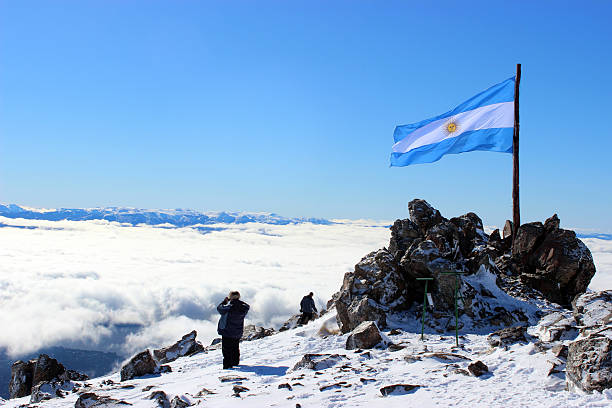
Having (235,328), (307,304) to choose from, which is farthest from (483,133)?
(235,328)

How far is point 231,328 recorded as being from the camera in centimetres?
1241

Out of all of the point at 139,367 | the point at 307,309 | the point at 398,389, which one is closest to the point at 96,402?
the point at 139,367

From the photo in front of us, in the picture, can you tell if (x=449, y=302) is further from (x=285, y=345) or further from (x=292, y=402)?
(x=292, y=402)

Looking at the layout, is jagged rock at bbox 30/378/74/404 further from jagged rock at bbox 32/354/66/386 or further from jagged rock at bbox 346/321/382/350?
jagged rock at bbox 346/321/382/350

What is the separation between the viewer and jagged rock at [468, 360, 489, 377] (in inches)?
347

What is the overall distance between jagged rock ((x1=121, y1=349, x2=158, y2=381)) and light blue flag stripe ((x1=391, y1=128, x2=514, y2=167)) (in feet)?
57.2

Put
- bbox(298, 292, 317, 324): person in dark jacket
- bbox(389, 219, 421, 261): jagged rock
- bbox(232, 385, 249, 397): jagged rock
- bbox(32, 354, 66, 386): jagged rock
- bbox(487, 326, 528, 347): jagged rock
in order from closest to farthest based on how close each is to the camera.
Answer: bbox(232, 385, 249, 397): jagged rock < bbox(487, 326, 528, 347): jagged rock < bbox(32, 354, 66, 386): jagged rock < bbox(389, 219, 421, 261): jagged rock < bbox(298, 292, 317, 324): person in dark jacket

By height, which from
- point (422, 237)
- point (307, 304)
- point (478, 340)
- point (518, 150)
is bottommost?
point (307, 304)

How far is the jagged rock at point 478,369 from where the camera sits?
8805 mm

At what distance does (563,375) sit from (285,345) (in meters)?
9.63

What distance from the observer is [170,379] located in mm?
11844

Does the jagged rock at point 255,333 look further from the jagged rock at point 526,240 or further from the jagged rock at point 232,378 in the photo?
the jagged rock at point 526,240

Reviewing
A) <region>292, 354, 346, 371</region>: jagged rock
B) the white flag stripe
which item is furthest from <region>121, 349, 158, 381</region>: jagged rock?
the white flag stripe

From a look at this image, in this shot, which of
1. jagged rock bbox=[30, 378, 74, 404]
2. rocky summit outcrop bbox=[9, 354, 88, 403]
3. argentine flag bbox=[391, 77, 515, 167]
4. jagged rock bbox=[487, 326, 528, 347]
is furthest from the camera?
argentine flag bbox=[391, 77, 515, 167]
